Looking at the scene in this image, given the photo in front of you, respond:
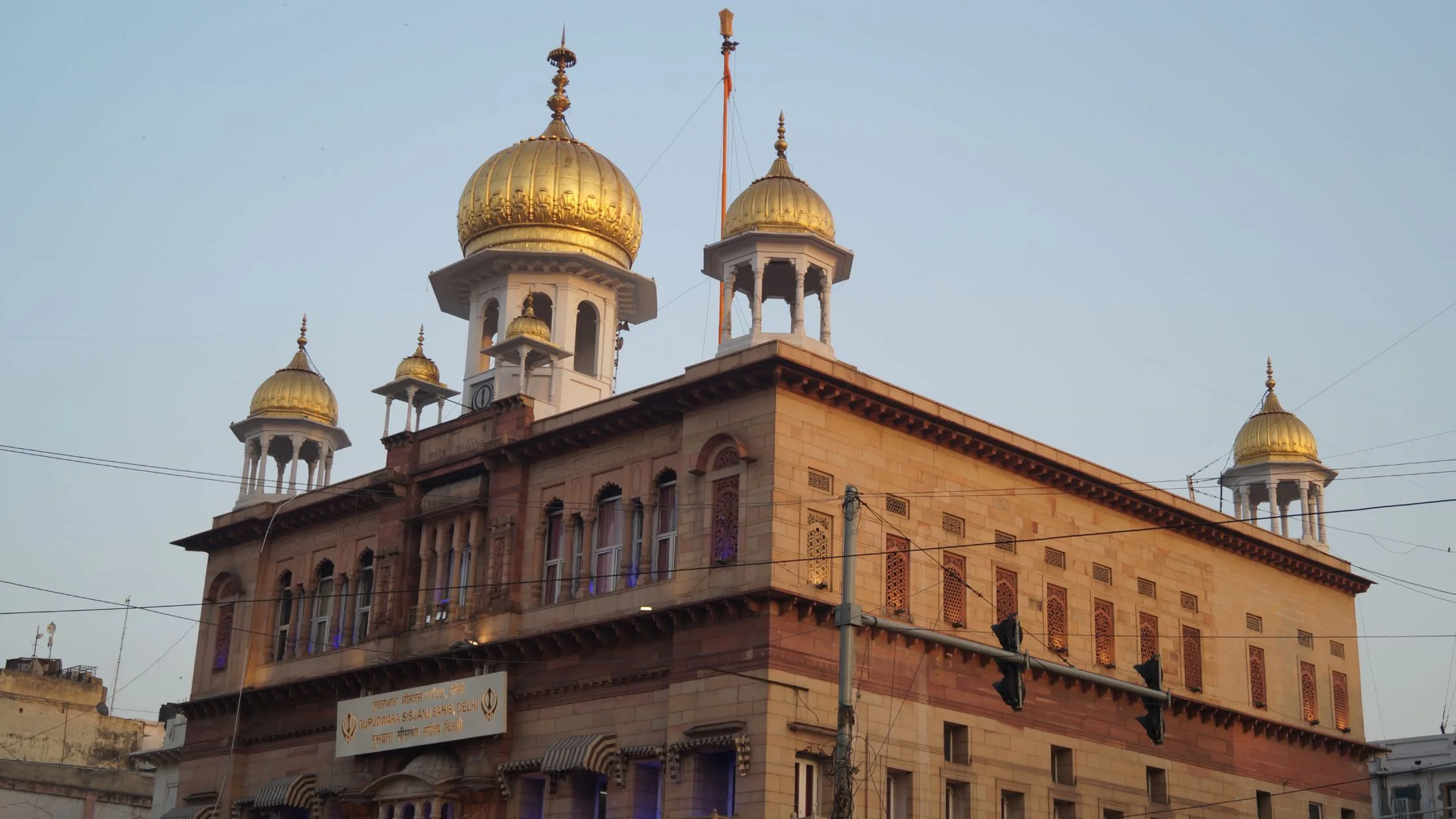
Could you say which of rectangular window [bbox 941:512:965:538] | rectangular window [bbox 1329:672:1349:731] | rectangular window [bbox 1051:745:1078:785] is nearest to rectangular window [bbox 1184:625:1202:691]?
rectangular window [bbox 1051:745:1078:785]

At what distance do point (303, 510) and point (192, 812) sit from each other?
8088 mm

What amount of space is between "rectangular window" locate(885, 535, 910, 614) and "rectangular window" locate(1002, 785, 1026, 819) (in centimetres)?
469

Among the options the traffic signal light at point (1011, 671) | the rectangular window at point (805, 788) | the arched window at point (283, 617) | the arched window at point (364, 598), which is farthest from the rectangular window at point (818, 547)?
the arched window at point (283, 617)

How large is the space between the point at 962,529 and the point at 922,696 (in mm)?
3750

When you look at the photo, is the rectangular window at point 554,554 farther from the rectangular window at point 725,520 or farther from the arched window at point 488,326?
the arched window at point 488,326

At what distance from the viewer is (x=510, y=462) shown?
40.0m

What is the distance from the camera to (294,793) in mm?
42812

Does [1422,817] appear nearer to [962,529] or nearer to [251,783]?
[962,529]

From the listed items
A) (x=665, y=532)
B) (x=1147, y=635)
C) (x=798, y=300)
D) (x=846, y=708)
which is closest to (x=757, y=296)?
(x=798, y=300)

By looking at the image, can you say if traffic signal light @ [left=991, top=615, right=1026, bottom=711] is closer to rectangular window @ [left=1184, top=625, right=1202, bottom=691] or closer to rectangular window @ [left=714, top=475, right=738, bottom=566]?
rectangular window @ [left=714, top=475, right=738, bottom=566]

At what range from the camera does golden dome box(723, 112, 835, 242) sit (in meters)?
38.2

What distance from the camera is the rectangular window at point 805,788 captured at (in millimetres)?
32781

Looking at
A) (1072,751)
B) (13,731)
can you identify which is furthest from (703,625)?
(13,731)

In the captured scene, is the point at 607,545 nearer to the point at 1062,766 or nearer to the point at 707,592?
the point at 707,592
